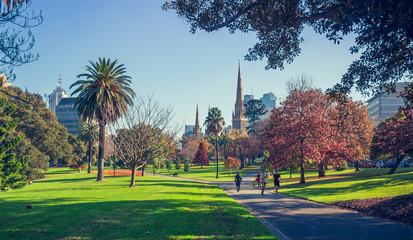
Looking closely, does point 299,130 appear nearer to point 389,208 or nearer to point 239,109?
Result: point 389,208

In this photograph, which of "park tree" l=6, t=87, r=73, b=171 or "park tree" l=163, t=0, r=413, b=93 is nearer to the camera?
"park tree" l=163, t=0, r=413, b=93

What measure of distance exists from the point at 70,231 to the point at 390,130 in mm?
26675

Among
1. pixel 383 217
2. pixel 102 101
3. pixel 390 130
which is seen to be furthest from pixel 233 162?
pixel 383 217

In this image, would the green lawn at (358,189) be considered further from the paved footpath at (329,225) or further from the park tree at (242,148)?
the park tree at (242,148)

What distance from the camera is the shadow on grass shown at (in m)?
9.34

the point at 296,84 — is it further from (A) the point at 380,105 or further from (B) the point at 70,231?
(A) the point at 380,105

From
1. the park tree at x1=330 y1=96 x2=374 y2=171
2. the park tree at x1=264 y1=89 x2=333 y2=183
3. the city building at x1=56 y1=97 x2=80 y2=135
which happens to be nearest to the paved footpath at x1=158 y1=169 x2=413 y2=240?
the park tree at x1=264 y1=89 x2=333 y2=183

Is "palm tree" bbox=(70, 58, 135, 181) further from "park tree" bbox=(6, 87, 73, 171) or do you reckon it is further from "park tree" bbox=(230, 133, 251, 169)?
"park tree" bbox=(230, 133, 251, 169)

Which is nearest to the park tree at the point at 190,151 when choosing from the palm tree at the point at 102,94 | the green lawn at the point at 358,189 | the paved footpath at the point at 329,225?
the palm tree at the point at 102,94

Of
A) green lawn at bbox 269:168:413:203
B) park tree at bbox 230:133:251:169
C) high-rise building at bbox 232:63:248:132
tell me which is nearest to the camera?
green lawn at bbox 269:168:413:203

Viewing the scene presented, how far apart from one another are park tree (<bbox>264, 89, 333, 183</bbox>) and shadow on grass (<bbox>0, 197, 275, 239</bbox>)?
1650 centimetres

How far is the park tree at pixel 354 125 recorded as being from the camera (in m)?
36.5

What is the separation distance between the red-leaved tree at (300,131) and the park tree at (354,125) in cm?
752

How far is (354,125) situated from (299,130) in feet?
44.1
